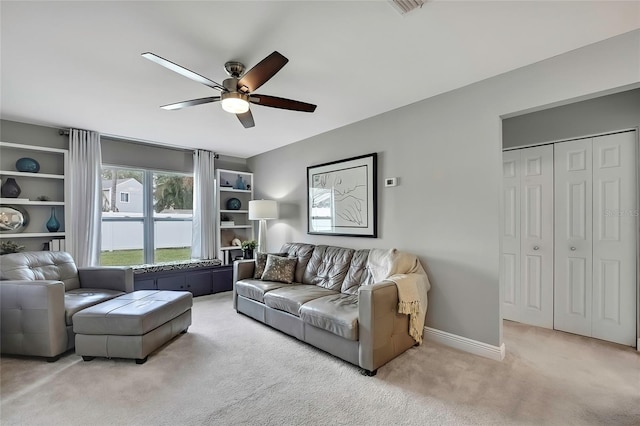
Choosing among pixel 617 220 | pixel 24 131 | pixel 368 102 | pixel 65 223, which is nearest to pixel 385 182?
pixel 368 102

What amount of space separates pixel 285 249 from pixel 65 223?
2907mm

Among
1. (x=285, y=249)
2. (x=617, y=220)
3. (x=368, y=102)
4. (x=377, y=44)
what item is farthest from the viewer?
(x=285, y=249)

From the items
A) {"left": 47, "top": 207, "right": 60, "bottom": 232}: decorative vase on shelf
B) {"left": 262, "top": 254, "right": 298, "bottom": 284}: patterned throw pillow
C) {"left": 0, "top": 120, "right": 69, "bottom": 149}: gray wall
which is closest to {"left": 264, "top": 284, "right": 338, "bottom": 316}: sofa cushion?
{"left": 262, "top": 254, "right": 298, "bottom": 284}: patterned throw pillow

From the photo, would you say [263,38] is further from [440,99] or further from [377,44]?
[440,99]

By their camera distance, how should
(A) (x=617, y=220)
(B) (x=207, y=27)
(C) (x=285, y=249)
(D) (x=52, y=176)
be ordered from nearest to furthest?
(B) (x=207, y=27), (A) (x=617, y=220), (D) (x=52, y=176), (C) (x=285, y=249)

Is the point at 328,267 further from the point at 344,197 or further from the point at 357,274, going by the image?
the point at 344,197

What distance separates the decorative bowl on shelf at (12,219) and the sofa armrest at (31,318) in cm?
138

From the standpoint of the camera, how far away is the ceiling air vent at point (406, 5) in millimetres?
1657

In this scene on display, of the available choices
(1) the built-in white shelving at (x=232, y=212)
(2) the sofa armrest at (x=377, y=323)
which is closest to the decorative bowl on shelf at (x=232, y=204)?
(1) the built-in white shelving at (x=232, y=212)

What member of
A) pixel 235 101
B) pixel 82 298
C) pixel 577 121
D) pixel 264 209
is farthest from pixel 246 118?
pixel 577 121

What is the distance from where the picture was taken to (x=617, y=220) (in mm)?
2795

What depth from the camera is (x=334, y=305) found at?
105 inches

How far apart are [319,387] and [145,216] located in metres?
4.03

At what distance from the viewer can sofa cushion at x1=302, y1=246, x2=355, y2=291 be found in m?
3.41
